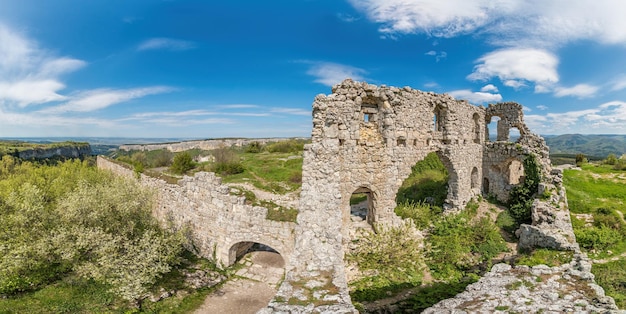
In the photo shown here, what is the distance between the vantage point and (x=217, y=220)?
13695 millimetres

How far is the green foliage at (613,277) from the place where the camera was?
957cm

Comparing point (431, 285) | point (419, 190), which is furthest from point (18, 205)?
point (419, 190)

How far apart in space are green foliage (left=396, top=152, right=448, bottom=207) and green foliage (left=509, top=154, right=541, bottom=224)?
11.3ft

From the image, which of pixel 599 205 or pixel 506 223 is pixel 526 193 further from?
pixel 599 205

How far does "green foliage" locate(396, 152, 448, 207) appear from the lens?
18.4 meters

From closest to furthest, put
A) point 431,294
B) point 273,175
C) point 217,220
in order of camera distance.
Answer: point 431,294 < point 217,220 < point 273,175

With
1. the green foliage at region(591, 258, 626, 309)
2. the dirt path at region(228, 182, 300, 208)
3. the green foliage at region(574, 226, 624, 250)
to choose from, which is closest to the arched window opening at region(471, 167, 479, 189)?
the green foliage at region(574, 226, 624, 250)

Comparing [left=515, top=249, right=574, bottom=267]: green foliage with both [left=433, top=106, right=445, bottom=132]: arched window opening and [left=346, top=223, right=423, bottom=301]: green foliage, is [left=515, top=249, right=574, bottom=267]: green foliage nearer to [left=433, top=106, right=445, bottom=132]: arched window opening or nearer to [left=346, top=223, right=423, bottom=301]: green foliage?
[left=346, top=223, right=423, bottom=301]: green foliage

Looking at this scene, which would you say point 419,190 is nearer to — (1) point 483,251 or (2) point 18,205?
(1) point 483,251

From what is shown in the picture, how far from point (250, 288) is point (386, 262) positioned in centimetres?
561

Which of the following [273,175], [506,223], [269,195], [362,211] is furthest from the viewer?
[273,175]

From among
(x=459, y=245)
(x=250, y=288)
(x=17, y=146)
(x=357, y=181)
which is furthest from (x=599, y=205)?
(x=17, y=146)

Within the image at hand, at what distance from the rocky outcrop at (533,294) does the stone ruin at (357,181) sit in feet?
9.03

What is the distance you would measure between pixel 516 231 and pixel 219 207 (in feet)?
43.6
